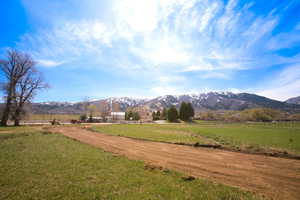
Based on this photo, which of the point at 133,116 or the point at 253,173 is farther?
the point at 133,116

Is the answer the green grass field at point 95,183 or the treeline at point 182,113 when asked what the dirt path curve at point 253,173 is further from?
the treeline at point 182,113

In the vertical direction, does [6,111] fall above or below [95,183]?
above

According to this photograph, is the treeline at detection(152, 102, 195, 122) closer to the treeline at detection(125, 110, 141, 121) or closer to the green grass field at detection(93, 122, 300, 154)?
the treeline at detection(125, 110, 141, 121)

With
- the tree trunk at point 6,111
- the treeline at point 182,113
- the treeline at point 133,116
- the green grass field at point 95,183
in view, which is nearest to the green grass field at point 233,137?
the green grass field at point 95,183

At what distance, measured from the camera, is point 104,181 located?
6.77 m

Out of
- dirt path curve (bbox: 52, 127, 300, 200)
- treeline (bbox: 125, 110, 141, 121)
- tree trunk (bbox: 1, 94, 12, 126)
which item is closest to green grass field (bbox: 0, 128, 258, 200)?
dirt path curve (bbox: 52, 127, 300, 200)

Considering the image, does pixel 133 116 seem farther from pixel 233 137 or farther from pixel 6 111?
pixel 233 137

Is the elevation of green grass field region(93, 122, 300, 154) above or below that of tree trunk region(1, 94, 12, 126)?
below

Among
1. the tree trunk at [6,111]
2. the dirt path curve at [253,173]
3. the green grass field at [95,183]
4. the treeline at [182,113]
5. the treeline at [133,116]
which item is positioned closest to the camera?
the green grass field at [95,183]

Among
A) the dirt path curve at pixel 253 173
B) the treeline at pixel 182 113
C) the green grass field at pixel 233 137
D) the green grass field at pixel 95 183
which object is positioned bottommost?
the green grass field at pixel 233 137

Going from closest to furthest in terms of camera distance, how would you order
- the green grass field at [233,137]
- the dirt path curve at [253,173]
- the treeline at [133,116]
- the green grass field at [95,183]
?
the green grass field at [95,183]
the dirt path curve at [253,173]
the green grass field at [233,137]
the treeline at [133,116]

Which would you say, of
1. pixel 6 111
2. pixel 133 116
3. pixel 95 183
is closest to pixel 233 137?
pixel 95 183

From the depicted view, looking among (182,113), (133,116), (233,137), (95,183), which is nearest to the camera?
(95,183)

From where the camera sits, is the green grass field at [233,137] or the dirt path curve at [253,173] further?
the green grass field at [233,137]
